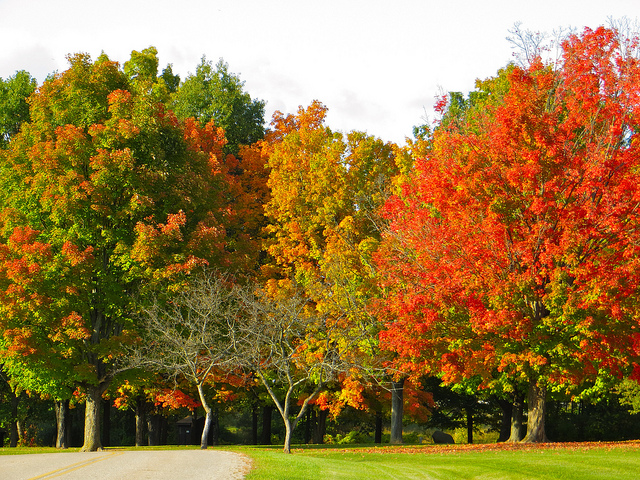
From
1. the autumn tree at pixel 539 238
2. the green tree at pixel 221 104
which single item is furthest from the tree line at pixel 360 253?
the green tree at pixel 221 104

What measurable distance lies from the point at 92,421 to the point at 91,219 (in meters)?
8.03

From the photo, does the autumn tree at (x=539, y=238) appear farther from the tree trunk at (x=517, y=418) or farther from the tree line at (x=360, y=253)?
the tree trunk at (x=517, y=418)

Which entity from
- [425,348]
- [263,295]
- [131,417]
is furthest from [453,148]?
[131,417]

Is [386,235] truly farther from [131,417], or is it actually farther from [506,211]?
[131,417]

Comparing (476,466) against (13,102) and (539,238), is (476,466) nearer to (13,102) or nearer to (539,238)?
(539,238)

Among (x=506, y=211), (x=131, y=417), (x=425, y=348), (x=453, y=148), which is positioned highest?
(x=453, y=148)

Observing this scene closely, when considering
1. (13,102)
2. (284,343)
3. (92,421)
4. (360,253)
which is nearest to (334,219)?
(360,253)

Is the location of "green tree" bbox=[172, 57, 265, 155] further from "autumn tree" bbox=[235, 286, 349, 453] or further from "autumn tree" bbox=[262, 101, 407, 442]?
"autumn tree" bbox=[235, 286, 349, 453]

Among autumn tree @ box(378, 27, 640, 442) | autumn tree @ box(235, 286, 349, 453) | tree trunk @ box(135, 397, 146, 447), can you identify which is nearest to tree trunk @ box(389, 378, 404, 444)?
autumn tree @ box(235, 286, 349, 453)

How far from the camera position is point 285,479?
1109 centimetres

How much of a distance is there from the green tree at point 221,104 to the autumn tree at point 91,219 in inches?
520

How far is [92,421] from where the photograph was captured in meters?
24.0

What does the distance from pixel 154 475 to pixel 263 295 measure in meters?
17.0

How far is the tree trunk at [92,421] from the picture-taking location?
2352cm
